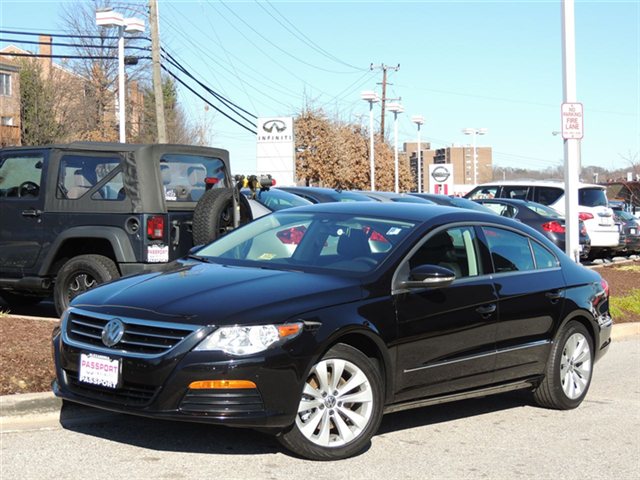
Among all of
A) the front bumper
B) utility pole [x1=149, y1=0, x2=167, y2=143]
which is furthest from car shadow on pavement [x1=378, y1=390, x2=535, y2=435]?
utility pole [x1=149, y1=0, x2=167, y2=143]

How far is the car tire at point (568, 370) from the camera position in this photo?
24.8ft

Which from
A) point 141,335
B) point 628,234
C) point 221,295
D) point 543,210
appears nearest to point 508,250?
point 221,295

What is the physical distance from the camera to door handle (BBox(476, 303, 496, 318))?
6.83 metres

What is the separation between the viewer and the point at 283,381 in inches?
219

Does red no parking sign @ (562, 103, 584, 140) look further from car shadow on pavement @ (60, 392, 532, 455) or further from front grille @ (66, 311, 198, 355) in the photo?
front grille @ (66, 311, 198, 355)

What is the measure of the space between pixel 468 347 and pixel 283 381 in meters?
1.70

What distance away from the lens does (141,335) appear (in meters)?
5.60

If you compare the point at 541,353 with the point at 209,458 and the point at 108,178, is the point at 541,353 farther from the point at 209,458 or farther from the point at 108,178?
the point at 108,178

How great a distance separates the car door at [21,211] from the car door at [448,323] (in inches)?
209

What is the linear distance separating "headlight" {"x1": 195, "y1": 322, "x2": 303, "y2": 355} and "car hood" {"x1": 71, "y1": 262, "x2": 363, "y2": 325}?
0.05 metres

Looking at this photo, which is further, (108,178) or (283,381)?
(108,178)

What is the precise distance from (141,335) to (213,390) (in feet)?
1.77

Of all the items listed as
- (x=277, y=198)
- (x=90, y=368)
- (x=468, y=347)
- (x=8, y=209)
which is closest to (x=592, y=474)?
(x=468, y=347)

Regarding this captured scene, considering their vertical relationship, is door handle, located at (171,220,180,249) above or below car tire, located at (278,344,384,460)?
above
